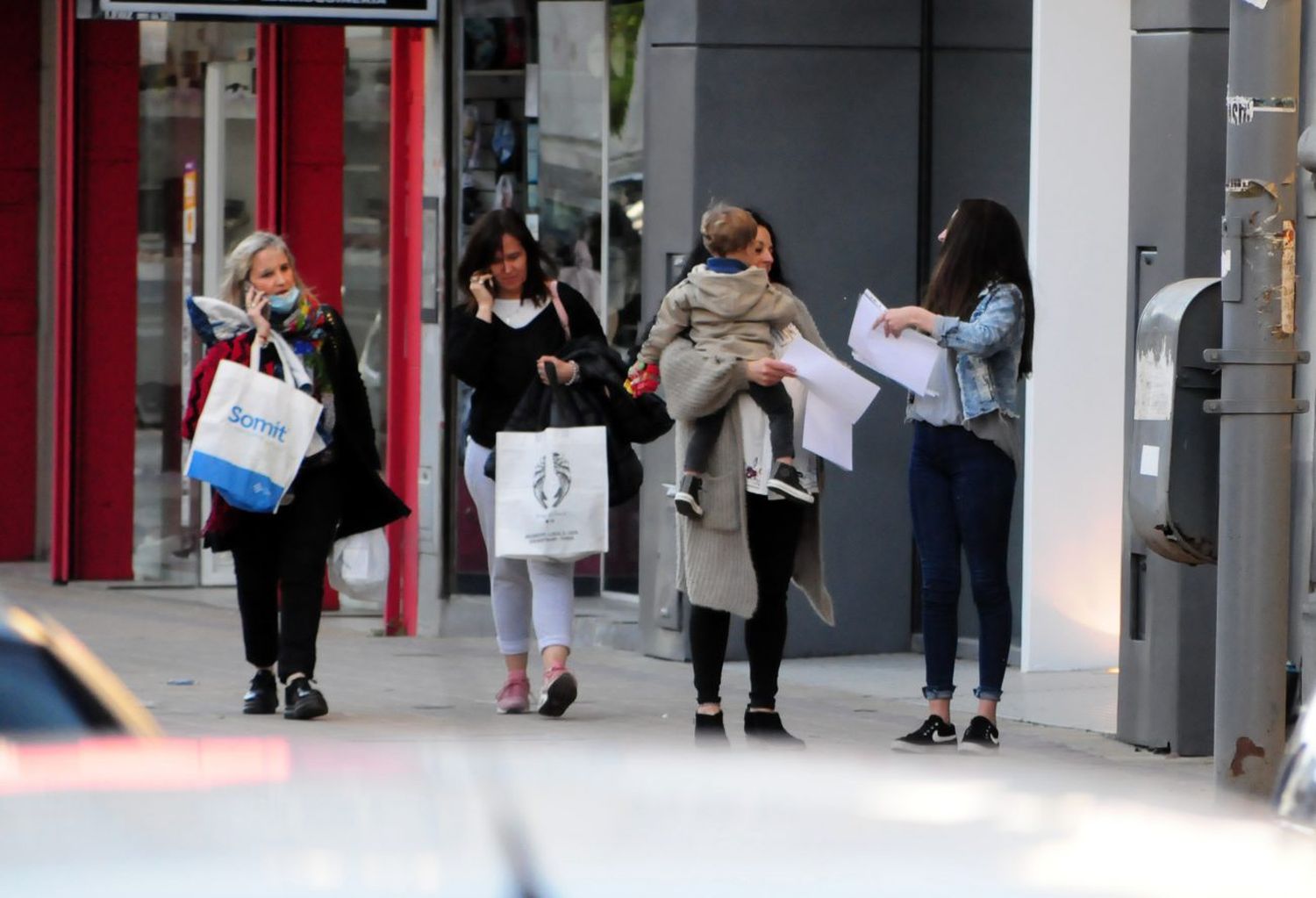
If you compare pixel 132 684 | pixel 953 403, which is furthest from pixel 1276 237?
pixel 132 684

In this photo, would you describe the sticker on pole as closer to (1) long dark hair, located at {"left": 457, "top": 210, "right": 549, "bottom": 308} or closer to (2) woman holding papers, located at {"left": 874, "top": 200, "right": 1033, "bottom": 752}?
(2) woman holding papers, located at {"left": 874, "top": 200, "right": 1033, "bottom": 752}

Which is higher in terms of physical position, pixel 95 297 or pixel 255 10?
pixel 255 10

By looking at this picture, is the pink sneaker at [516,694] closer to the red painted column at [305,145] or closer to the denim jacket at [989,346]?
the denim jacket at [989,346]

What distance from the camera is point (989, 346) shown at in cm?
725

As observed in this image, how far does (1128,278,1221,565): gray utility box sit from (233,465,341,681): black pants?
9.80ft

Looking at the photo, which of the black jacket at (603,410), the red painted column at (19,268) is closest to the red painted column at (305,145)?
the red painted column at (19,268)

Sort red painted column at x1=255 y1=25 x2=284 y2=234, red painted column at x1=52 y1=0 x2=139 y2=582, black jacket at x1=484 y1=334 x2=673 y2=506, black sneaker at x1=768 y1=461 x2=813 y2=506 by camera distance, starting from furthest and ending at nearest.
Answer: red painted column at x1=52 y1=0 x2=139 y2=582 < red painted column at x1=255 y1=25 x2=284 y2=234 < black jacket at x1=484 y1=334 x2=673 y2=506 < black sneaker at x1=768 y1=461 x2=813 y2=506

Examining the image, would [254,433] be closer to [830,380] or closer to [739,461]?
[739,461]

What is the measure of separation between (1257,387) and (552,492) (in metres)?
2.94

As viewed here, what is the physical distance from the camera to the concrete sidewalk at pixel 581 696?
7953 mm

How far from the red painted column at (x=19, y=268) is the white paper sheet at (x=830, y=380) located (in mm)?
8542

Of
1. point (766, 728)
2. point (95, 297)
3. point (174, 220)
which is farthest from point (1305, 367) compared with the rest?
point (95, 297)

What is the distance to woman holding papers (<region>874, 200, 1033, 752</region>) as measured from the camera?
24.0 ft

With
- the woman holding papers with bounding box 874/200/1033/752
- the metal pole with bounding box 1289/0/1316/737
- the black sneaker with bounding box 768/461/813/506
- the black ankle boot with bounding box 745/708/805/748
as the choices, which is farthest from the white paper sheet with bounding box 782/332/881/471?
the metal pole with bounding box 1289/0/1316/737
